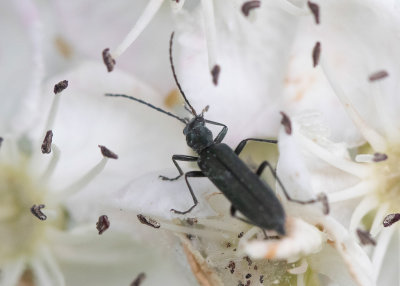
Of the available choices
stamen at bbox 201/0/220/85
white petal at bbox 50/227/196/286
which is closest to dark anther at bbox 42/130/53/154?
white petal at bbox 50/227/196/286

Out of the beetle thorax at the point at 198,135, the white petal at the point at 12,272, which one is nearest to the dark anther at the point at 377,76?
the beetle thorax at the point at 198,135

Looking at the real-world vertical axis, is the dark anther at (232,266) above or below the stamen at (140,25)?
below

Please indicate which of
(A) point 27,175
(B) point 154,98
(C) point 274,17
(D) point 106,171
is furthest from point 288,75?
(A) point 27,175

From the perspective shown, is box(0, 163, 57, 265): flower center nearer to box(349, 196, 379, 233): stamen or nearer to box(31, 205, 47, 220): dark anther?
box(31, 205, 47, 220): dark anther

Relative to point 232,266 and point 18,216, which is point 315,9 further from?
point 18,216

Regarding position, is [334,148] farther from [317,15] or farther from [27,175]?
[27,175]

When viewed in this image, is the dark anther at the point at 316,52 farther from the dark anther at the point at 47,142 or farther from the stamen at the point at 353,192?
the dark anther at the point at 47,142

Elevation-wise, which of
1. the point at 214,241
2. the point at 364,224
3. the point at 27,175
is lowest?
the point at 364,224
